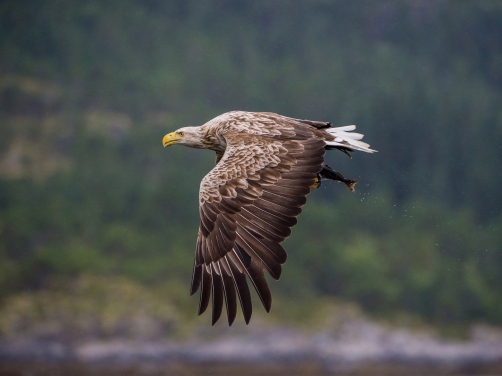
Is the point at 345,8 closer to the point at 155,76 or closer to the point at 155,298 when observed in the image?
the point at 155,76

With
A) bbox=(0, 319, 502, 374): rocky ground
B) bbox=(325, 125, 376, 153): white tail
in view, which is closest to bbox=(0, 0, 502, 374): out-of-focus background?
bbox=(0, 319, 502, 374): rocky ground

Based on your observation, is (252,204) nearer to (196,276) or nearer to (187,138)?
Answer: (196,276)

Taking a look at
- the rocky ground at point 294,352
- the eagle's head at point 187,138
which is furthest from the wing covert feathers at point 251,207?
the rocky ground at point 294,352

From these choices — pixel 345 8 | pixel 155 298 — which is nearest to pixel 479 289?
pixel 155 298

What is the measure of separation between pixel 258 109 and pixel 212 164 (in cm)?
925

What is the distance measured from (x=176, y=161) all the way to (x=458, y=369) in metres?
25.2

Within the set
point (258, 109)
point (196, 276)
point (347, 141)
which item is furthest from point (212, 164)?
point (196, 276)

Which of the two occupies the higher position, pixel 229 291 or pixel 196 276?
pixel 196 276

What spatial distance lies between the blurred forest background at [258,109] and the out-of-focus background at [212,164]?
0.49ft

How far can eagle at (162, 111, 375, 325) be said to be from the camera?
10180 millimetres

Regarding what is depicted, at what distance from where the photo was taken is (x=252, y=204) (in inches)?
419

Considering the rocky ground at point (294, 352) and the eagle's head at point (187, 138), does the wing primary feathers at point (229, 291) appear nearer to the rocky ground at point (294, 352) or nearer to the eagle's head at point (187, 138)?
the eagle's head at point (187, 138)

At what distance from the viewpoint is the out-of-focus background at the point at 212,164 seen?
54750mm

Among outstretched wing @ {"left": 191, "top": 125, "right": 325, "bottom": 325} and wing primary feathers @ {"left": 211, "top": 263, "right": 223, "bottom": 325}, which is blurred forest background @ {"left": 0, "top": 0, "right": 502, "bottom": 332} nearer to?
outstretched wing @ {"left": 191, "top": 125, "right": 325, "bottom": 325}
